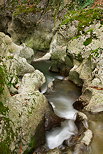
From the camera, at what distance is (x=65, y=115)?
9.41 m

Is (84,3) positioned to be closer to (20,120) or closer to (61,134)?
(61,134)

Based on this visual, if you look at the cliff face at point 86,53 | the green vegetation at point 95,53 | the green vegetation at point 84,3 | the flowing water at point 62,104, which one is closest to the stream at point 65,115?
the flowing water at point 62,104

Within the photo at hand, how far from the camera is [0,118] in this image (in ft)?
18.1

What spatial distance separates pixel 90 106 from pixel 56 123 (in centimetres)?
211

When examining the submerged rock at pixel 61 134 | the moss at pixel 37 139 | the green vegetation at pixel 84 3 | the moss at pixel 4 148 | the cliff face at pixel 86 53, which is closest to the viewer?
the moss at pixel 4 148

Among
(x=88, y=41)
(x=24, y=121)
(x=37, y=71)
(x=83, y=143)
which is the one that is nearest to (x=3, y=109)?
(x=24, y=121)

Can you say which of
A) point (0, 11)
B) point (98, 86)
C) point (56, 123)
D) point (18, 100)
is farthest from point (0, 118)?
point (0, 11)

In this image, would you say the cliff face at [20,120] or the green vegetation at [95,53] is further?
the green vegetation at [95,53]

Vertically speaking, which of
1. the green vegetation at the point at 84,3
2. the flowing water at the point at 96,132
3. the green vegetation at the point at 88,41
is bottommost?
the flowing water at the point at 96,132

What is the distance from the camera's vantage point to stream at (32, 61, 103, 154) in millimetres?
7254

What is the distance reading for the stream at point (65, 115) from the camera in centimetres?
725

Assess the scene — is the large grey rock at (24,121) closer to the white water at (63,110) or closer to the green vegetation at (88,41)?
the white water at (63,110)

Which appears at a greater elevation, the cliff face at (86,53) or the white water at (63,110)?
the cliff face at (86,53)

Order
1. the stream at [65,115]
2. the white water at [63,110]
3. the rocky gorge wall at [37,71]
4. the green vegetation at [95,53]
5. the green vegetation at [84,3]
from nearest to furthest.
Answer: the rocky gorge wall at [37,71] → the stream at [65,115] → the white water at [63,110] → the green vegetation at [95,53] → the green vegetation at [84,3]
